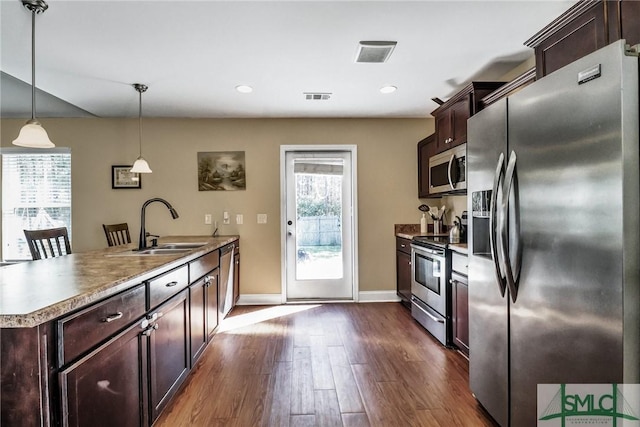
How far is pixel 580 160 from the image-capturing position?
1182mm

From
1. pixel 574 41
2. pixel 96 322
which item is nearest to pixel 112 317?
pixel 96 322

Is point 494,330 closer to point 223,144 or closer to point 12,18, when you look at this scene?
point 12,18

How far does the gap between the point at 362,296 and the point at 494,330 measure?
2.65 meters

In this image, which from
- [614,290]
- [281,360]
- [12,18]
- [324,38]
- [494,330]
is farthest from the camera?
[281,360]

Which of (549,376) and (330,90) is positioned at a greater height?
(330,90)

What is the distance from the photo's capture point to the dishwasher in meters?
3.23

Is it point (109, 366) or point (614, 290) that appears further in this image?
point (109, 366)

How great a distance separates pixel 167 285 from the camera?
1.85m

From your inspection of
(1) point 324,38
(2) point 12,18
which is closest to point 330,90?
(1) point 324,38

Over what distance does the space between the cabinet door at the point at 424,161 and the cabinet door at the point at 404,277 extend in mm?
853

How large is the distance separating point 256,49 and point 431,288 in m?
2.56

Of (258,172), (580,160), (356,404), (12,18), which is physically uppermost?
(12,18)

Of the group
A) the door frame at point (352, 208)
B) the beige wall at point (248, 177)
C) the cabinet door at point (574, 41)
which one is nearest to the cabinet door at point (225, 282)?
the beige wall at point (248, 177)

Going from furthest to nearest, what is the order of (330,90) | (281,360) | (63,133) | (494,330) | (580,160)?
(63,133) < (330,90) < (281,360) < (494,330) < (580,160)
